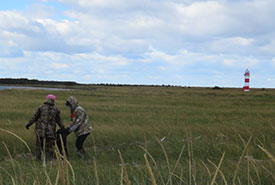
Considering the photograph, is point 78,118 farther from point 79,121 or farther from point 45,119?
point 45,119

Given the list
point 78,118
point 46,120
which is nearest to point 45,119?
point 46,120

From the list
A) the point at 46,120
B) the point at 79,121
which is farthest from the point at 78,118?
the point at 46,120

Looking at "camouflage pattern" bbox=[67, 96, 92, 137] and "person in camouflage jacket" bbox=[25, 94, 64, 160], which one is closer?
"person in camouflage jacket" bbox=[25, 94, 64, 160]

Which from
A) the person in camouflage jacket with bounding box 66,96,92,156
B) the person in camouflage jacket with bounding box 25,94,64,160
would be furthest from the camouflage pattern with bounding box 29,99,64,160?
the person in camouflage jacket with bounding box 66,96,92,156

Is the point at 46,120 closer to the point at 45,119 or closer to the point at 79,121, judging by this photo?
the point at 45,119

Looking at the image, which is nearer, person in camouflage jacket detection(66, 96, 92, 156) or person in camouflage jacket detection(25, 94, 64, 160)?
person in camouflage jacket detection(25, 94, 64, 160)

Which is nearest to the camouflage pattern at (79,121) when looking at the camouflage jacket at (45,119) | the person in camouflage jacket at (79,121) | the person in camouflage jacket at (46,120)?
the person in camouflage jacket at (79,121)

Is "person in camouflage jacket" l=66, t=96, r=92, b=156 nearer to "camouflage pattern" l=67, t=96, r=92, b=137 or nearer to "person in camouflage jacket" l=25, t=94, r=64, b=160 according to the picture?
"camouflage pattern" l=67, t=96, r=92, b=137

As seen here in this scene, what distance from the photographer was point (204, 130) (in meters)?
11.5

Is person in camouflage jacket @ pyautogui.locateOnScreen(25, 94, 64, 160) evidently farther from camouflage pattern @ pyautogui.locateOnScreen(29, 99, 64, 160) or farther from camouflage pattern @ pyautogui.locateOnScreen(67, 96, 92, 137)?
camouflage pattern @ pyautogui.locateOnScreen(67, 96, 92, 137)

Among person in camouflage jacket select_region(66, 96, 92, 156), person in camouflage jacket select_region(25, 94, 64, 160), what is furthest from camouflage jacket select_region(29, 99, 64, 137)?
person in camouflage jacket select_region(66, 96, 92, 156)

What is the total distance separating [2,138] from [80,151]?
121 inches

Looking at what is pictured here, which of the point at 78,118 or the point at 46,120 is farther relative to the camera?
the point at 78,118

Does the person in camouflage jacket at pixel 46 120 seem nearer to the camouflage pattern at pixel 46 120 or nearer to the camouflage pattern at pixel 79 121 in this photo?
the camouflage pattern at pixel 46 120
